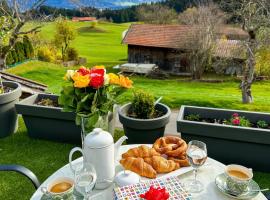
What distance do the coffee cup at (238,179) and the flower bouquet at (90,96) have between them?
3.43 ft

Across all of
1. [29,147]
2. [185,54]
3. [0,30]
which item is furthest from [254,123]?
[185,54]

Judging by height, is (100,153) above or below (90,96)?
below

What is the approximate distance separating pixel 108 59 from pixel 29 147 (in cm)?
2962

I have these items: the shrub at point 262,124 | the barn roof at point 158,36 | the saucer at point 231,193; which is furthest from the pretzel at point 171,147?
the barn roof at point 158,36

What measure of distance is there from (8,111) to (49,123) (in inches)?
34.4

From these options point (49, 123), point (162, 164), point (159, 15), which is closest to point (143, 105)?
point (49, 123)

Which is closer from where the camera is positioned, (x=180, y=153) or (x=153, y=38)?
(x=180, y=153)

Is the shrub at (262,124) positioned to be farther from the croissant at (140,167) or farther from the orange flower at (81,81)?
the orange flower at (81,81)

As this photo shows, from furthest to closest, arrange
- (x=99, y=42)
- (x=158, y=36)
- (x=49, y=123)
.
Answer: (x=99, y=42)
(x=158, y=36)
(x=49, y=123)

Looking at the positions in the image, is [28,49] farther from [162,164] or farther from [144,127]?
[162,164]

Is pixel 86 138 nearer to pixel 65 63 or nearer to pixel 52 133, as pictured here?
pixel 52 133

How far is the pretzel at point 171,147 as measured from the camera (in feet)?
8.69

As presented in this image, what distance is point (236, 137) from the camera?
4.10 metres

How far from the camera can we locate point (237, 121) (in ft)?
14.2
